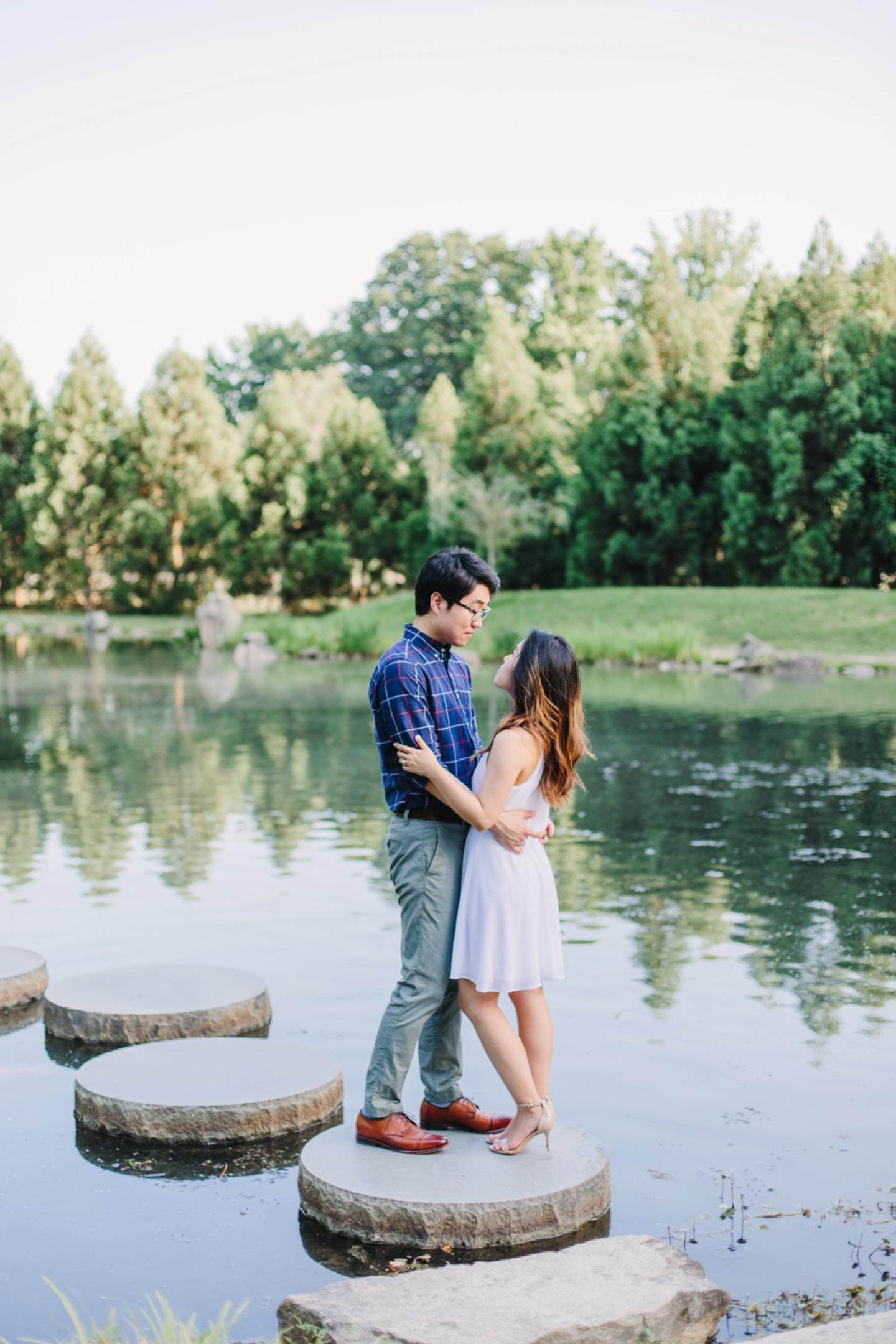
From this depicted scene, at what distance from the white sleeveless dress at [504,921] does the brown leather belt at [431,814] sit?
0.09 m

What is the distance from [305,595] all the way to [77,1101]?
A: 4415 cm

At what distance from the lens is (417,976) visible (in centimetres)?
395

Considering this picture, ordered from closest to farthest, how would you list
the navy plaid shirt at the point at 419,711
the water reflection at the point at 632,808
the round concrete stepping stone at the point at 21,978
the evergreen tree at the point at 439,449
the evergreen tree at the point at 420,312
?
the navy plaid shirt at the point at 419,711, the round concrete stepping stone at the point at 21,978, the water reflection at the point at 632,808, the evergreen tree at the point at 439,449, the evergreen tree at the point at 420,312

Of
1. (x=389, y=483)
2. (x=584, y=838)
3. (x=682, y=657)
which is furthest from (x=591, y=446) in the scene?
(x=584, y=838)

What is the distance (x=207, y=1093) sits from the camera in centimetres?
443

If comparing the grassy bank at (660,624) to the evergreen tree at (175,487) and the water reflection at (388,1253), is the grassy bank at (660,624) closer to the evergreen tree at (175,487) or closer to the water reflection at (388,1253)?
the evergreen tree at (175,487)

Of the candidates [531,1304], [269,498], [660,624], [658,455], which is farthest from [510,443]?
[531,1304]

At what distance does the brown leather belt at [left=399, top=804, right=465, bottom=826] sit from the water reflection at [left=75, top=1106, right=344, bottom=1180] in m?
1.13

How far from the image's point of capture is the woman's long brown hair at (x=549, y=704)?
3.98m

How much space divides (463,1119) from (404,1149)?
0.91 ft

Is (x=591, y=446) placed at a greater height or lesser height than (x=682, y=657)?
greater

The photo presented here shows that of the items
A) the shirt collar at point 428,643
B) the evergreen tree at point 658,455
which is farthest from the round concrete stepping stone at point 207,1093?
the evergreen tree at point 658,455

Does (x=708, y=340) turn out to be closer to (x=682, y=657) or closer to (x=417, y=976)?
(x=682, y=657)

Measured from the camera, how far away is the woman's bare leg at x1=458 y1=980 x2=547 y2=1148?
12.8 feet
